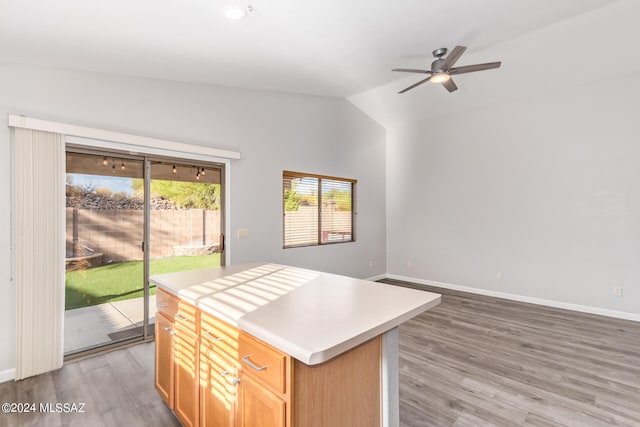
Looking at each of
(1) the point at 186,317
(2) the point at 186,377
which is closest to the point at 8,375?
(2) the point at 186,377

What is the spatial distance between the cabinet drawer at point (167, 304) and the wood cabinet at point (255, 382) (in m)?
0.03

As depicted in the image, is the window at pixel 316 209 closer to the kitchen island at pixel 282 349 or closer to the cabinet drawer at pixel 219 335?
the kitchen island at pixel 282 349

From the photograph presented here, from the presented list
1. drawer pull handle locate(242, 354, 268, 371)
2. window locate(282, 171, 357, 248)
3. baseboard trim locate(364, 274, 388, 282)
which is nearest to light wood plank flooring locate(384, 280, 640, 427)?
drawer pull handle locate(242, 354, 268, 371)

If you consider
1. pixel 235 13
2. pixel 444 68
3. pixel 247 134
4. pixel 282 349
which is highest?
pixel 444 68

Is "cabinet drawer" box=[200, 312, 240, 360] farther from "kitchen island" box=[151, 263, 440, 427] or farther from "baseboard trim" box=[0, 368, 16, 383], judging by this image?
"baseboard trim" box=[0, 368, 16, 383]

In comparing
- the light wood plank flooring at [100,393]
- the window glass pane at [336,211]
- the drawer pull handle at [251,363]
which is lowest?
the light wood plank flooring at [100,393]

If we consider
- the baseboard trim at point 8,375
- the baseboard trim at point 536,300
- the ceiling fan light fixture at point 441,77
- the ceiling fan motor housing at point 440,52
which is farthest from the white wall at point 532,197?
the baseboard trim at point 8,375

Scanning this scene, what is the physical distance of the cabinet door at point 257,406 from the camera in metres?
1.14

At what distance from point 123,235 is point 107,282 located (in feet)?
1.65

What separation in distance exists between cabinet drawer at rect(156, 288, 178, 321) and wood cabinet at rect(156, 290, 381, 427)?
3 cm

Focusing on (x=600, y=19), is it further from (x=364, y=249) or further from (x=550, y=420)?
(x=364, y=249)

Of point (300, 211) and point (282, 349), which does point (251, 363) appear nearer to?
point (282, 349)

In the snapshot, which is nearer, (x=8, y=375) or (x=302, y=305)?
(x=302, y=305)

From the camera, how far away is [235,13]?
2168 mm
